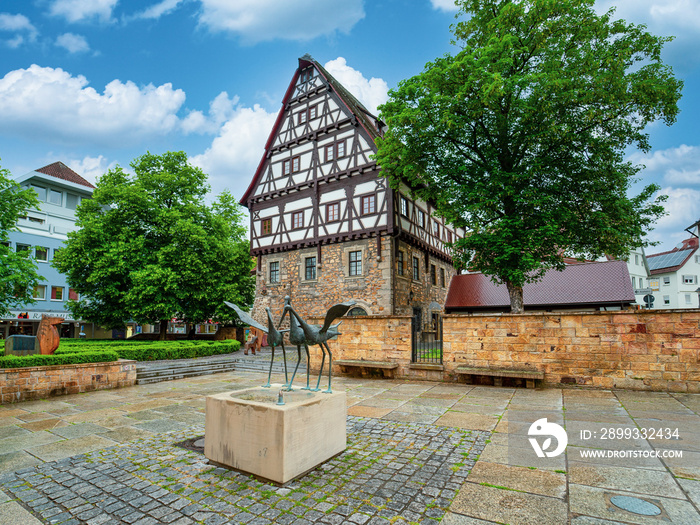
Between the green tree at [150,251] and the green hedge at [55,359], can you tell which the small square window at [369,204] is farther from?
the green hedge at [55,359]

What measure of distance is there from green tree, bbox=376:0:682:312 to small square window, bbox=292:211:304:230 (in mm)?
9160

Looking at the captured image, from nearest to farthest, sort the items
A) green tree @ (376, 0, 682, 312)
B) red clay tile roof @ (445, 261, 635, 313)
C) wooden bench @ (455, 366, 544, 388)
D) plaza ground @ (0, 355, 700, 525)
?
plaza ground @ (0, 355, 700, 525)
wooden bench @ (455, 366, 544, 388)
green tree @ (376, 0, 682, 312)
red clay tile roof @ (445, 261, 635, 313)

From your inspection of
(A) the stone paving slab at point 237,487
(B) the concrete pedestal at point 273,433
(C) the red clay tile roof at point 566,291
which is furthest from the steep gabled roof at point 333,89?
(A) the stone paving slab at point 237,487

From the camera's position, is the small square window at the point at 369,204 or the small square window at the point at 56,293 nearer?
the small square window at the point at 369,204

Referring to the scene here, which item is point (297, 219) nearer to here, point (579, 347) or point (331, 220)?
point (331, 220)

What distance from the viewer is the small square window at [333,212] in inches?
894

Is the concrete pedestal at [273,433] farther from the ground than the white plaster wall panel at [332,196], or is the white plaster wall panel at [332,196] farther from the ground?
the white plaster wall panel at [332,196]

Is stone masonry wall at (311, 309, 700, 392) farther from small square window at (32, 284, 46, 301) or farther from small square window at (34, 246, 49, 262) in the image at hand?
small square window at (34, 246, 49, 262)

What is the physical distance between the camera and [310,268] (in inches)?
940

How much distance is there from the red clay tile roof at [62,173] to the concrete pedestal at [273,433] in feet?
123

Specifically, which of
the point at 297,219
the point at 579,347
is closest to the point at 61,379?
the point at 579,347

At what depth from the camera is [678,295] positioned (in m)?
48.9

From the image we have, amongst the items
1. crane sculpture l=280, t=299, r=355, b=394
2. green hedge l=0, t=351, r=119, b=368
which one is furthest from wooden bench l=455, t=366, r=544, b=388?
green hedge l=0, t=351, r=119, b=368

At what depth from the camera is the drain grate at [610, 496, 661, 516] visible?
11.1 ft
